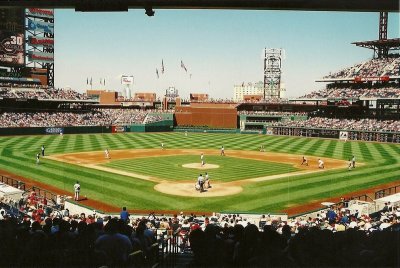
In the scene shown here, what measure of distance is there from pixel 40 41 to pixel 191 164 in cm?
4801

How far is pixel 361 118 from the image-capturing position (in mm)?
68938

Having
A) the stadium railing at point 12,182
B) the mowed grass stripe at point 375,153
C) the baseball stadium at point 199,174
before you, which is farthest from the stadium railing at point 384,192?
the stadium railing at point 12,182

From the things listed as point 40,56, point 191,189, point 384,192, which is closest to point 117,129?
point 40,56

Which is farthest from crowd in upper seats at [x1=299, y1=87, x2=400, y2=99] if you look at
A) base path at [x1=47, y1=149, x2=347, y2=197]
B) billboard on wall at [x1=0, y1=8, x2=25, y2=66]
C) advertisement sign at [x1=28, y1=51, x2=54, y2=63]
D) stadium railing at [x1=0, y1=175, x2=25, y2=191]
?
stadium railing at [x1=0, y1=175, x2=25, y2=191]

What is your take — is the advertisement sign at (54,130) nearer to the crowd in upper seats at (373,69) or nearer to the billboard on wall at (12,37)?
the billboard on wall at (12,37)

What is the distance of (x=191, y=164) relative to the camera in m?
37.1

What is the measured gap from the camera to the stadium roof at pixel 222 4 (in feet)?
19.5

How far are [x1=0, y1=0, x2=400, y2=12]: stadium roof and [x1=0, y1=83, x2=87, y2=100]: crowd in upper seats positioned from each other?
218 feet

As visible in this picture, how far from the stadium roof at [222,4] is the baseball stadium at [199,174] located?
32 cm

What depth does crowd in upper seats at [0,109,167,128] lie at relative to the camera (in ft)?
207

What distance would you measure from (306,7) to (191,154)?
127ft

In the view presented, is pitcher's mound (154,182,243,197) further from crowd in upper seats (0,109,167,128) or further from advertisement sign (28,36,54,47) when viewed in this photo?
advertisement sign (28,36,54,47)

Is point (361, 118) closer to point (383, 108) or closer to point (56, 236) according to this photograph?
point (383, 108)

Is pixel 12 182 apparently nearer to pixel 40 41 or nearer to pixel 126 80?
pixel 40 41
